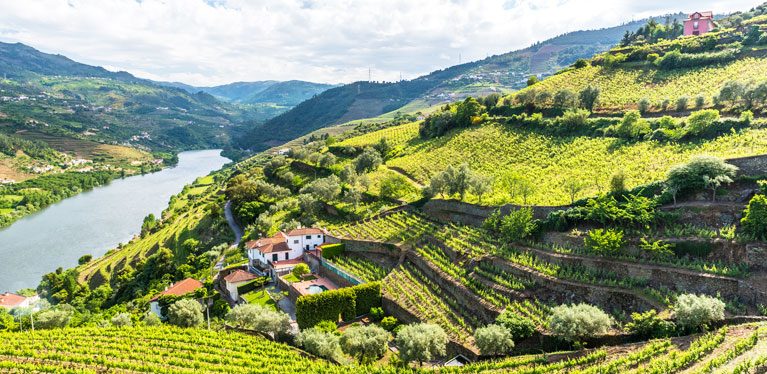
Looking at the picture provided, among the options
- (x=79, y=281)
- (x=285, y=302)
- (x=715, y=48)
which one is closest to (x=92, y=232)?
(x=79, y=281)

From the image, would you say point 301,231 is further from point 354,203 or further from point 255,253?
point 354,203

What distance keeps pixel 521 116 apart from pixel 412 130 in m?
27.5

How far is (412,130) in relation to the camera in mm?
83625

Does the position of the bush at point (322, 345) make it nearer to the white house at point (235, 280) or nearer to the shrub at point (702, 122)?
the white house at point (235, 280)

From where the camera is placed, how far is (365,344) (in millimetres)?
23125

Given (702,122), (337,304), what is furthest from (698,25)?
(337,304)

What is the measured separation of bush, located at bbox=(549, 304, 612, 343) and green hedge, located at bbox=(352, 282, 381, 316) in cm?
1292

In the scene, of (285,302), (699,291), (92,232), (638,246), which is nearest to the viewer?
(699,291)

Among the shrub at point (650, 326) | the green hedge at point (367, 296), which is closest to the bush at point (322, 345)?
the green hedge at point (367, 296)

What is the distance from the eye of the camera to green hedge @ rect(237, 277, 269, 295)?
123 feet

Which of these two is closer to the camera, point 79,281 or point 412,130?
point 79,281

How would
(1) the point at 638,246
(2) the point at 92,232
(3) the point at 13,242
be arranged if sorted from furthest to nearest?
(2) the point at 92,232 < (3) the point at 13,242 < (1) the point at 638,246

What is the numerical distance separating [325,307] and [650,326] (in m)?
18.8

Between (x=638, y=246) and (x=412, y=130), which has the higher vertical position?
(x=412, y=130)
